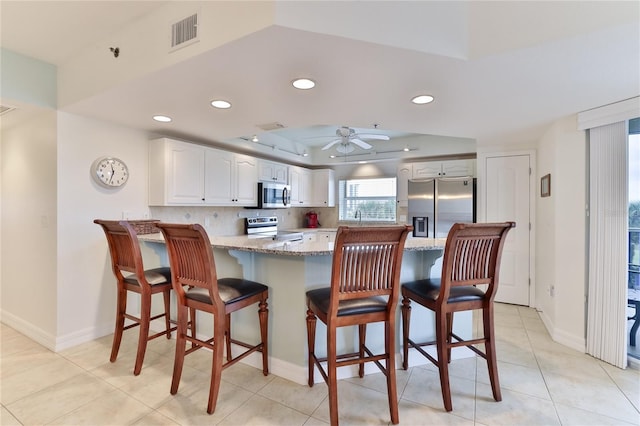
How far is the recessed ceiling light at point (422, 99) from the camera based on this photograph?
2.28 m

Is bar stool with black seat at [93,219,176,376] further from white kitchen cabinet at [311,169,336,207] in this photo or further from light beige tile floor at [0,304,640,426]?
white kitchen cabinet at [311,169,336,207]

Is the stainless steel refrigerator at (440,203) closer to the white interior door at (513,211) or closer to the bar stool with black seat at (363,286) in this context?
the white interior door at (513,211)

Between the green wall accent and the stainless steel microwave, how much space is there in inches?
97.6

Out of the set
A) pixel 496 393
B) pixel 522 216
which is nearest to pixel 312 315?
pixel 496 393

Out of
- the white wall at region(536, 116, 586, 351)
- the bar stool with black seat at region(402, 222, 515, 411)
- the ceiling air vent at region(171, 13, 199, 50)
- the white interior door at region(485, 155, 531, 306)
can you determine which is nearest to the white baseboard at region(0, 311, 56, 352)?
the ceiling air vent at region(171, 13, 199, 50)

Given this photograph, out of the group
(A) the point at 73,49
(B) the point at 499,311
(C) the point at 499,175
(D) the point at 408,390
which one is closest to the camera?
(D) the point at 408,390

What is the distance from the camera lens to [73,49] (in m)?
2.40

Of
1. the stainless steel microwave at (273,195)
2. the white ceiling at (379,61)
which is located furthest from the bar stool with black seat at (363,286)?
the stainless steel microwave at (273,195)

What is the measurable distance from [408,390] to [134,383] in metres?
1.91

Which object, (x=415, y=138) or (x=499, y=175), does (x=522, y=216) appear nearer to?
(x=499, y=175)

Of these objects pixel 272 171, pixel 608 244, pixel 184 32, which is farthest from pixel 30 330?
pixel 608 244

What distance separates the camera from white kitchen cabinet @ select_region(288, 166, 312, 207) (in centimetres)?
539

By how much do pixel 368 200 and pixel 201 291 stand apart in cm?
426

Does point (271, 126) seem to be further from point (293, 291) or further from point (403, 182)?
point (403, 182)
